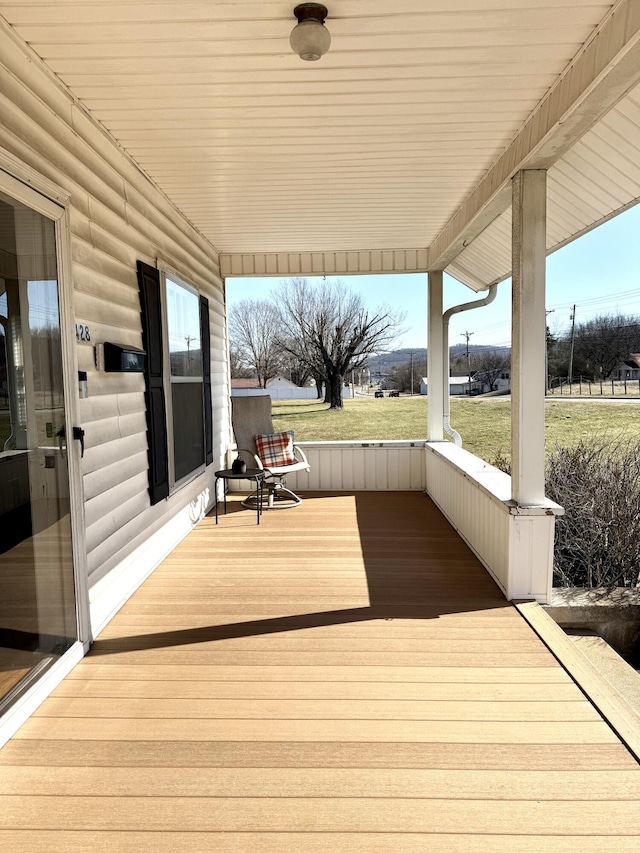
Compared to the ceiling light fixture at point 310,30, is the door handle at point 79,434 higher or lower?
lower

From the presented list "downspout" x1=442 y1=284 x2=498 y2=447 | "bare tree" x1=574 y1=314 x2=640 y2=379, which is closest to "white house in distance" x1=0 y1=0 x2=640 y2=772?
"downspout" x1=442 y1=284 x2=498 y2=447

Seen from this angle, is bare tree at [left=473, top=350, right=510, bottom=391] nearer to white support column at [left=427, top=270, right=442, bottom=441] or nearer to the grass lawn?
the grass lawn

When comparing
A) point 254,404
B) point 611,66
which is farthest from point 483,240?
point 611,66

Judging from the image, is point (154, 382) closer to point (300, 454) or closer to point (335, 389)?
point (300, 454)

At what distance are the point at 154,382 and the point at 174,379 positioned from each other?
1.81 ft

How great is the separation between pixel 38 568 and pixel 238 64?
2.24 meters

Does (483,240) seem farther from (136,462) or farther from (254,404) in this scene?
(136,462)

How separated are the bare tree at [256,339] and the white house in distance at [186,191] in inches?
204

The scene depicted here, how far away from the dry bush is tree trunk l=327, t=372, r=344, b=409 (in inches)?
218

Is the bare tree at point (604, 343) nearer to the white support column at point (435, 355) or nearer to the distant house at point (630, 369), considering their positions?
the distant house at point (630, 369)

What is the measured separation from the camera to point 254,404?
20.8 ft

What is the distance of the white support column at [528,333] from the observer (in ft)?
10.5

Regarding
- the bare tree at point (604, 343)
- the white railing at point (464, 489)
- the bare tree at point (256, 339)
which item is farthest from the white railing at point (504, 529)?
the bare tree at point (604, 343)

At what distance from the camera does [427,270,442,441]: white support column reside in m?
6.46
